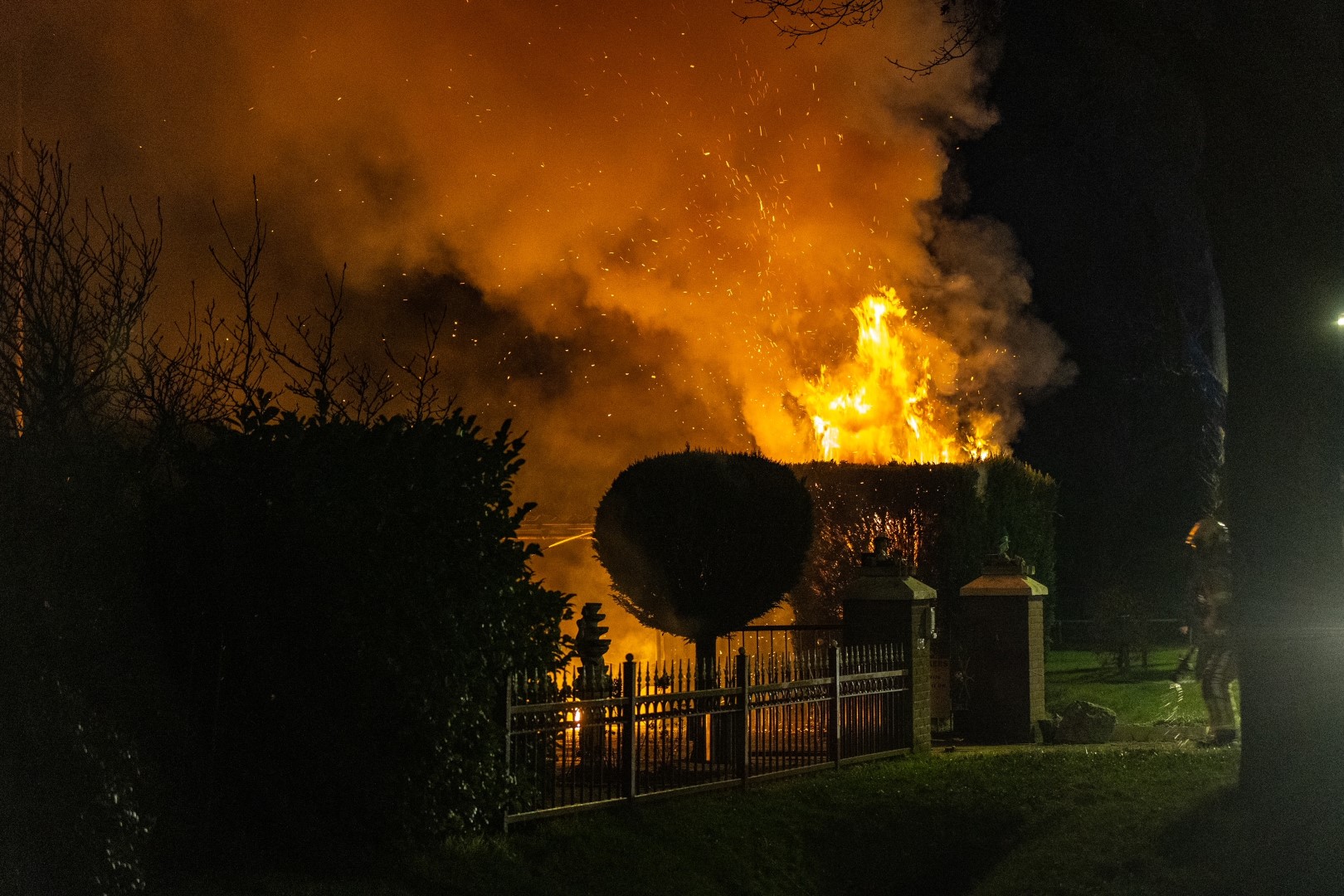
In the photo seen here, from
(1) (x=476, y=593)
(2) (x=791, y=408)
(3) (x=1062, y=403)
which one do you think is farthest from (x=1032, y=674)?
(3) (x=1062, y=403)

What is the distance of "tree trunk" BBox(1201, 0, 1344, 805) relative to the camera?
28.9ft

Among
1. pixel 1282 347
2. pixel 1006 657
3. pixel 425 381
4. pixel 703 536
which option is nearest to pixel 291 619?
pixel 425 381

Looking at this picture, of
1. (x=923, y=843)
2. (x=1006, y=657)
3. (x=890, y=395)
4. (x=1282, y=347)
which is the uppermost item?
(x=890, y=395)

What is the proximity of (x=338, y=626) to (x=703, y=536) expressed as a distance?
24.2ft

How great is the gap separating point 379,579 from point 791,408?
22.7 metres

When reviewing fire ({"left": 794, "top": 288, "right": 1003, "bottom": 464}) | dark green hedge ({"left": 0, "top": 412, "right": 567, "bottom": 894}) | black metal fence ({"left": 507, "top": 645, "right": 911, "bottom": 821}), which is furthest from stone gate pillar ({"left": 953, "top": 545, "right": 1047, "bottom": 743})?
fire ({"left": 794, "top": 288, "right": 1003, "bottom": 464})

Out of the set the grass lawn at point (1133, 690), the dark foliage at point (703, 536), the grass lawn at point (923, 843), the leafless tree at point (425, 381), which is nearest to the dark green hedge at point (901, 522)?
the grass lawn at point (1133, 690)

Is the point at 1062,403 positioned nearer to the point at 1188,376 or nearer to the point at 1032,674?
the point at 1188,376

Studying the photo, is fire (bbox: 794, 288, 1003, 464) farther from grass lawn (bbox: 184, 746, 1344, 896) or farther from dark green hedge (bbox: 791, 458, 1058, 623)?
grass lawn (bbox: 184, 746, 1344, 896)

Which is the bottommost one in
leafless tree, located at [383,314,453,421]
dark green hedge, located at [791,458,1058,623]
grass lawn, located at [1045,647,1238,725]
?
grass lawn, located at [1045,647,1238,725]

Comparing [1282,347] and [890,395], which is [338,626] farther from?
[890,395]

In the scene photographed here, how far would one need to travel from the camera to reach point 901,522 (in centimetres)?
2145

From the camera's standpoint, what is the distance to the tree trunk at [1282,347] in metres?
8.82

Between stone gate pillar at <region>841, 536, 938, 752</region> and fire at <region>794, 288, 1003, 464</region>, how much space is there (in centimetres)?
1350
